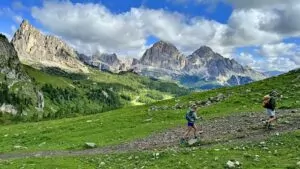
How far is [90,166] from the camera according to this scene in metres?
35.1

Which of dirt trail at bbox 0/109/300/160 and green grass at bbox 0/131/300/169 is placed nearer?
green grass at bbox 0/131/300/169

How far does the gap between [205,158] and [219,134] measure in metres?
11.6

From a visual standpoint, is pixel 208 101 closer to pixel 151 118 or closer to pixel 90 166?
pixel 151 118

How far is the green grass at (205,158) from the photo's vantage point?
29.1 meters

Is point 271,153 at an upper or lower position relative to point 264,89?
lower

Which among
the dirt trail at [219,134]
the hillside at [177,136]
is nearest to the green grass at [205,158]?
the hillside at [177,136]

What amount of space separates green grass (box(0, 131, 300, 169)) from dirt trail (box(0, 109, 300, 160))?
317cm

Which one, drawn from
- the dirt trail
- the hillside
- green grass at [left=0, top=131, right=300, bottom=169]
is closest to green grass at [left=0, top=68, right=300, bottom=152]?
the hillside

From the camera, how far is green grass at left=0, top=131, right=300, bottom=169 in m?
29.1

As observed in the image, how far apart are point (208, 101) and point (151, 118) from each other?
13.8 metres

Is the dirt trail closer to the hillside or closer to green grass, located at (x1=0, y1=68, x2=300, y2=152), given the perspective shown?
the hillside

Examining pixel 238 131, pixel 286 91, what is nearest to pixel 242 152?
pixel 238 131

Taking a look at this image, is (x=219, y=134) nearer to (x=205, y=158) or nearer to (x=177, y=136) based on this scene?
(x=177, y=136)

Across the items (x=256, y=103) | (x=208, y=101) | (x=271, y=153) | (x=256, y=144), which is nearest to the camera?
(x=271, y=153)
